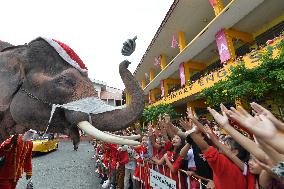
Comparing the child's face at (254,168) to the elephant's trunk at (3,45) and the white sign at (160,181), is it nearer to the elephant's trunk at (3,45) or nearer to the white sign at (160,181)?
the white sign at (160,181)

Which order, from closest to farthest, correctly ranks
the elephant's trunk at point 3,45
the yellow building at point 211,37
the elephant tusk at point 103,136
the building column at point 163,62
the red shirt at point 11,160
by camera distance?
the elephant tusk at point 103,136, the elephant's trunk at point 3,45, the red shirt at point 11,160, the yellow building at point 211,37, the building column at point 163,62

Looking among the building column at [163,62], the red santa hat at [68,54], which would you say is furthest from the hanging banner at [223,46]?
the red santa hat at [68,54]

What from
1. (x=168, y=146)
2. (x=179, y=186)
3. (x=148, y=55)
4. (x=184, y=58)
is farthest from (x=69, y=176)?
(x=148, y=55)

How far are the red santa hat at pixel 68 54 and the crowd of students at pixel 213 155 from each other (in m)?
1.18

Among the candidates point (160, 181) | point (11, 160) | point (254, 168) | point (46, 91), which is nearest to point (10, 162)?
point (11, 160)

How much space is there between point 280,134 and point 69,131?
1.59 metres

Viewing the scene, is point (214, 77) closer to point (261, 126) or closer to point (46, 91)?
point (46, 91)

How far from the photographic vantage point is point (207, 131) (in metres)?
2.95

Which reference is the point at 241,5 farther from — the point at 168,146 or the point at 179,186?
the point at 179,186

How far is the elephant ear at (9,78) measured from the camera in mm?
2164

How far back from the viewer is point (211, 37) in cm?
1597

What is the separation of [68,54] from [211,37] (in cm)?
1470

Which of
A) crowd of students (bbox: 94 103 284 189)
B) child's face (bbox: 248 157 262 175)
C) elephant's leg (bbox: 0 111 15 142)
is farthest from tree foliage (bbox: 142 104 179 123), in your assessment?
elephant's leg (bbox: 0 111 15 142)

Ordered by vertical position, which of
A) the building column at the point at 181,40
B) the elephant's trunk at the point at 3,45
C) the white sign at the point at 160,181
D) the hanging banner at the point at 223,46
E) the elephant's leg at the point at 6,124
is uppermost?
the building column at the point at 181,40
